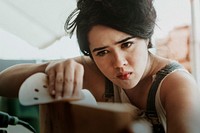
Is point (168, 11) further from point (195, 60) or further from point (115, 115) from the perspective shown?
point (115, 115)

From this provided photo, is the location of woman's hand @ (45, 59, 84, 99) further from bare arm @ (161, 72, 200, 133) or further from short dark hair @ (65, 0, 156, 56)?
bare arm @ (161, 72, 200, 133)

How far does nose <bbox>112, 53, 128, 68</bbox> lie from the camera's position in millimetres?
648

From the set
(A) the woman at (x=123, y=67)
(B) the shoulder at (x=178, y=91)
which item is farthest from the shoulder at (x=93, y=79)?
(B) the shoulder at (x=178, y=91)

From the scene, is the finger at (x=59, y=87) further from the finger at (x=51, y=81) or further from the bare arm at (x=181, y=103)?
the bare arm at (x=181, y=103)

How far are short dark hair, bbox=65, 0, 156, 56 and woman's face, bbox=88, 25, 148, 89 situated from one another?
0.01m

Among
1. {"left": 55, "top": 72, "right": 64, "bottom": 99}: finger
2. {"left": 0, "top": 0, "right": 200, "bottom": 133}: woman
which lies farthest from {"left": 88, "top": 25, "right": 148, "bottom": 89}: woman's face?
{"left": 55, "top": 72, "right": 64, "bottom": 99}: finger

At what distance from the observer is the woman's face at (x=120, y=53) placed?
0.65 meters

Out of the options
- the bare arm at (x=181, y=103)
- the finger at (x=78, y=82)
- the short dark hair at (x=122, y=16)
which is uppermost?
the short dark hair at (x=122, y=16)

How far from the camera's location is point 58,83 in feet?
2.27

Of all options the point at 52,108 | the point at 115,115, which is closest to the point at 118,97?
the point at 115,115

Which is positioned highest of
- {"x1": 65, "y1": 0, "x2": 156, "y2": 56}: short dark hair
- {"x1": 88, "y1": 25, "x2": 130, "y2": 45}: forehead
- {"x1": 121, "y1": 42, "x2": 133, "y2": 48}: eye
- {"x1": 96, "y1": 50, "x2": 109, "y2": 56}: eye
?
{"x1": 65, "y1": 0, "x2": 156, "y2": 56}: short dark hair

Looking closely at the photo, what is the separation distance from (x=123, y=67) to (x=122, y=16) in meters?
0.11

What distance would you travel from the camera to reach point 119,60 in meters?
0.65

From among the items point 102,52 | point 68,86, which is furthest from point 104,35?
point 68,86
